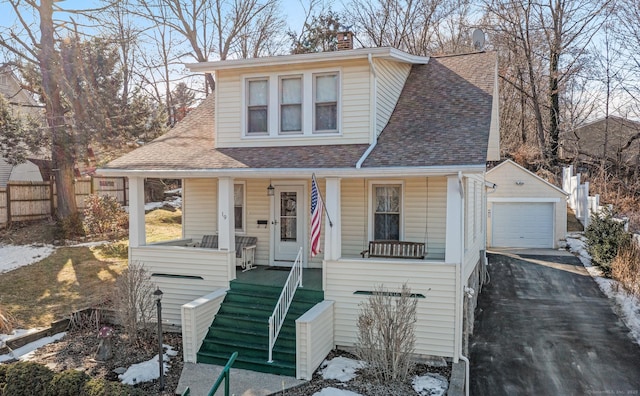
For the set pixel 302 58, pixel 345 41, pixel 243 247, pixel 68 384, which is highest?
pixel 345 41

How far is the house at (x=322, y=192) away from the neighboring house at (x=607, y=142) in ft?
61.2

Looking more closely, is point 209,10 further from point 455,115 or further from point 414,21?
point 455,115

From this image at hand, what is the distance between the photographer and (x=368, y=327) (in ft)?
23.3

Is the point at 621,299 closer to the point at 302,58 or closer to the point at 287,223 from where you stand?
the point at 287,223

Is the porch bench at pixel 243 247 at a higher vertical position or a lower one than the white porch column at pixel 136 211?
lower

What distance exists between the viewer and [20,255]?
563 inches

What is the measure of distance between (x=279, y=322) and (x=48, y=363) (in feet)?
13.1

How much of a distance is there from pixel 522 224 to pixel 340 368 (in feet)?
50.1

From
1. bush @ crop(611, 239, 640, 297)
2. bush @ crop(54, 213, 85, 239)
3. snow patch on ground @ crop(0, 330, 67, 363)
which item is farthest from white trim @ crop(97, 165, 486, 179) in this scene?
bush @ crop(54, 213, 85, 239)

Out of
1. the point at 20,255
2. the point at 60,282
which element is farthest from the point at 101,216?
the point at 60,282

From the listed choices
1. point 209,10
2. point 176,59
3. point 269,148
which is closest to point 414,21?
point 209,10

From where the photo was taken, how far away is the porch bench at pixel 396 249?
28.9ft

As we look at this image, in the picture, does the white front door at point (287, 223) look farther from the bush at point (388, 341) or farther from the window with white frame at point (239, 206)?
the bush at point (388, 341)

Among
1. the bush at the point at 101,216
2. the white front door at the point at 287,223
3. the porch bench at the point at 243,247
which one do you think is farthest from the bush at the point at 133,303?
the bush at the point at 101,216
